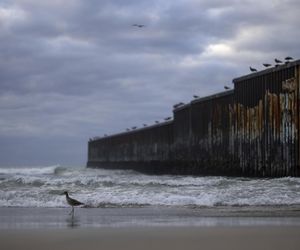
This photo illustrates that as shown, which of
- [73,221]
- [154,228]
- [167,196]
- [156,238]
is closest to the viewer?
[156,238]

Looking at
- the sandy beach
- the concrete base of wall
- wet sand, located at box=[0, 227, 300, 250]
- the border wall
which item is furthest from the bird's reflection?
the concrete base of wall

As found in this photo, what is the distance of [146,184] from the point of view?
67.8 ft

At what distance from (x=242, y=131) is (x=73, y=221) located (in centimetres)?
1817

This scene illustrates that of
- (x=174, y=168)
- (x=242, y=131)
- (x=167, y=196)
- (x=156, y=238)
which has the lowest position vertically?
(x=156, y=238)

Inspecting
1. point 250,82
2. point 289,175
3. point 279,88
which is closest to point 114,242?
point 289,175

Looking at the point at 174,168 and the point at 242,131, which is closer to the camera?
the point at 242,131

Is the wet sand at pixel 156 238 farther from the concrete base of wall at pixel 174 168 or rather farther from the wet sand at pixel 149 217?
the concrete base of wall at pixel 174 168

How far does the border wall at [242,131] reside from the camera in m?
23.2

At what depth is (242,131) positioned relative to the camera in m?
28.5

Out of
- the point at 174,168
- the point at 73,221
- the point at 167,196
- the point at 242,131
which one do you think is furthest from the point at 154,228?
the point at 174,168

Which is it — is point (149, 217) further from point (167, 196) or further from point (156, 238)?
point (167, 196)

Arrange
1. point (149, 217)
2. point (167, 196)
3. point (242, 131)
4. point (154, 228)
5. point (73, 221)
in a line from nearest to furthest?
point (154, 228) → point (73, 221) → point (149, 217) → point (167, 196) → point (242, 131)

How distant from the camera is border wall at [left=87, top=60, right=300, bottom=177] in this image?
2322 centimetres

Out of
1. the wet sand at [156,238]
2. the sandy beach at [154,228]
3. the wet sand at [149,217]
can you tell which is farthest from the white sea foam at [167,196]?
the wet sand at [156,238]
